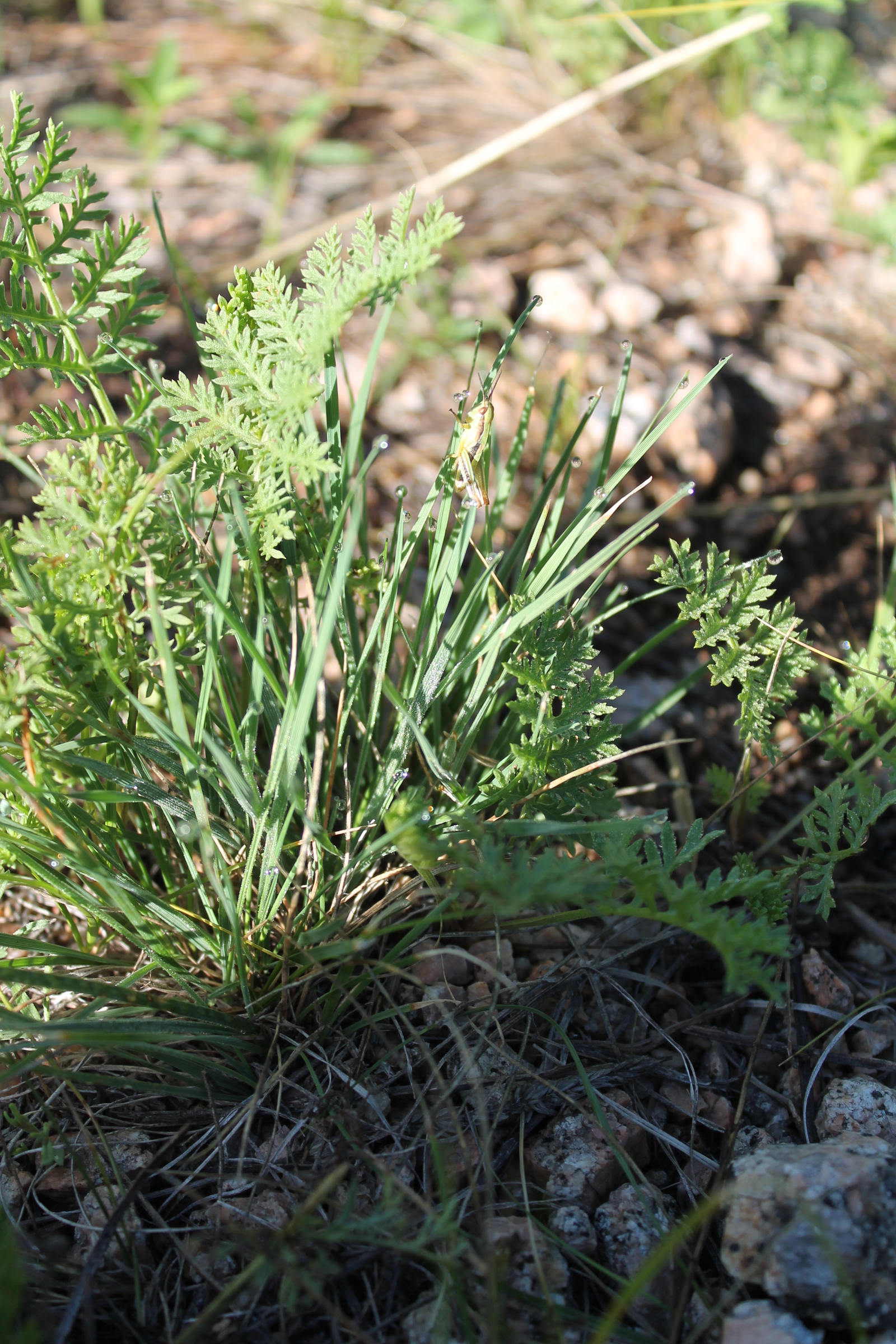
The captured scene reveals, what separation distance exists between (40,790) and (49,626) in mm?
219

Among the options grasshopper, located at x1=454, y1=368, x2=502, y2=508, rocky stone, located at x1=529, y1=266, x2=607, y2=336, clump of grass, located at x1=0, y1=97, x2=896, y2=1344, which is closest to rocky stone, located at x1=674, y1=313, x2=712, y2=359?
rocky stone, located at x1=529, y1=266, x2=607, y2=336

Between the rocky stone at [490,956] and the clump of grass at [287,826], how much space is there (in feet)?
0.14

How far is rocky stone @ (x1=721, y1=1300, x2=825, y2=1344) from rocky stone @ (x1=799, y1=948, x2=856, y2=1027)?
17.4 inches

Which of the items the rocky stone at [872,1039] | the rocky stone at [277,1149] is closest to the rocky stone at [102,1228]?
the rocky stone at [277,1149]

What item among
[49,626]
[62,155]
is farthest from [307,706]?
[62,155]

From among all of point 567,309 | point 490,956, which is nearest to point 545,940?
point 490,956

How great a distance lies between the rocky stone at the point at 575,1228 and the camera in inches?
40.8

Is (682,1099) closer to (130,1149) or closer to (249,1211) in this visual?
(249,1211)

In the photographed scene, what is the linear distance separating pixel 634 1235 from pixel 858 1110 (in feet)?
1.09

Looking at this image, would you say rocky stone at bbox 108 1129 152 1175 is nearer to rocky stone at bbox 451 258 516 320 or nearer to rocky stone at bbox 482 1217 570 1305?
rocky stone at bbox 482 1217 570 1305

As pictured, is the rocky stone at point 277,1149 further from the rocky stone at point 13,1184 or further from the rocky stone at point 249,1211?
the rocky stone at point 13,1184

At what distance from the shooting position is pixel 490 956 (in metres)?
1.31

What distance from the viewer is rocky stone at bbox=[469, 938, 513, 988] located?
1282mm

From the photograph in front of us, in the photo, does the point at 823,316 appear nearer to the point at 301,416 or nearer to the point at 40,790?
the point at 301,416
